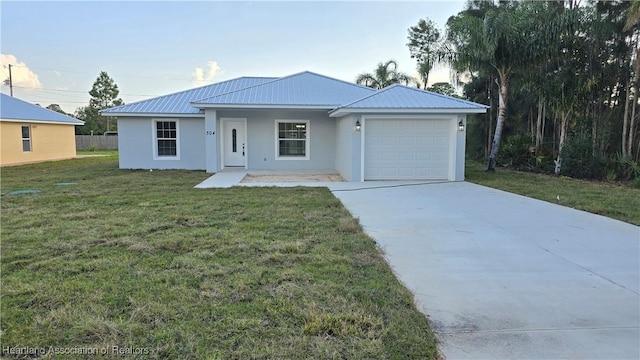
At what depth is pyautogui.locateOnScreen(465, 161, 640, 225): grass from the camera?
8.11m

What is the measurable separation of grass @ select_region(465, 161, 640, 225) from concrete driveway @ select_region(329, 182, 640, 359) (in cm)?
77

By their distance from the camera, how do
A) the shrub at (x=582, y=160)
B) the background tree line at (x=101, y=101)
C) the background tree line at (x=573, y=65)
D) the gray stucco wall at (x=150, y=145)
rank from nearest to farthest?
the background tree line at (x=573, y=65)
the shrub at (x=582, y=160)
the gray stucco wall at (x=150, y=145)
the background tree line at (x=101, y=101)

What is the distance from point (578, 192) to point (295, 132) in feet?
34.8

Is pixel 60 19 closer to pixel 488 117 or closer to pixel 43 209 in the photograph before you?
pixel 43 209

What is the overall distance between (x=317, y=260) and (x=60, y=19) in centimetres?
1632

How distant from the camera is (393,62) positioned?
89.5 feet

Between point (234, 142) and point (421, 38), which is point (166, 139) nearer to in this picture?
point (234, 142)

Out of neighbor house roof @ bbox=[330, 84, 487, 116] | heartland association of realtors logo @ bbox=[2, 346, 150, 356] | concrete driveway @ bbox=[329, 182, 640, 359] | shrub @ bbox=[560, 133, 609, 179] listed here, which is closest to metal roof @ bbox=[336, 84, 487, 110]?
neighbor house roof @ bbox=[330, 84, 487, 116]

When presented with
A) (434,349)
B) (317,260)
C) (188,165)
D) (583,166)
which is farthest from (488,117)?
(434,349)

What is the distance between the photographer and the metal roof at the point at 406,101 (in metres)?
12.6

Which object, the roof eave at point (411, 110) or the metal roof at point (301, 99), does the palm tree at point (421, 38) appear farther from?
the roof eave at point (411, 110)

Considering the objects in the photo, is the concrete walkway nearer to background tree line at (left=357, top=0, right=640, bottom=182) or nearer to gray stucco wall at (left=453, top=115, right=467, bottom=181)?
gray stucco wall at (left=453, top=115, right=467, bottom=181)

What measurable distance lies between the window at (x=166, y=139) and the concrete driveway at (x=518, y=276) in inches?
441

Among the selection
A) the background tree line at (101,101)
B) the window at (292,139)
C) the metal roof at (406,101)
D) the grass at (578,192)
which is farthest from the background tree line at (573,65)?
the background tree line at (101,101)
